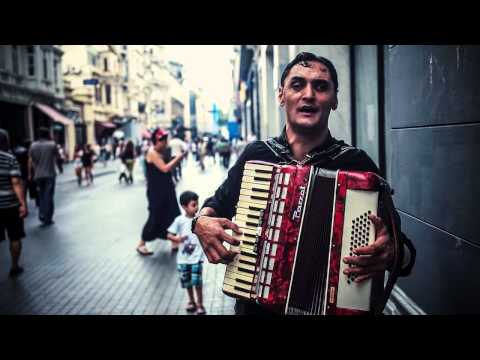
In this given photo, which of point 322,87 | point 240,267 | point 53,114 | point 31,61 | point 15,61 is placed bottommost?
point 240,267

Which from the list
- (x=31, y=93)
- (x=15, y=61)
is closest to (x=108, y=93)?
(x=31, y=93)

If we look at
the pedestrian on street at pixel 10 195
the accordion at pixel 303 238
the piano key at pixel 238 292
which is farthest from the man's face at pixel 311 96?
the pedestrian on street at pixel 10 195

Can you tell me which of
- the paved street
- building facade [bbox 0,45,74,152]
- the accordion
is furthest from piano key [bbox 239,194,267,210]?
building facade [bbox 0,45,74,152]

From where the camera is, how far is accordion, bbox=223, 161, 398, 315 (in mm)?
2232

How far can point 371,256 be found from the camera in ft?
7.23

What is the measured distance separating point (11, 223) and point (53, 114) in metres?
30.8

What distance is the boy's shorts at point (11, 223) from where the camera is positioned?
628 cm

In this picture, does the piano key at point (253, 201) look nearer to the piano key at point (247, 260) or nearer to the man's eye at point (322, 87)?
the piano key at point (247, 260)

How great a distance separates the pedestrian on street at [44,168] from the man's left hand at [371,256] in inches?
369

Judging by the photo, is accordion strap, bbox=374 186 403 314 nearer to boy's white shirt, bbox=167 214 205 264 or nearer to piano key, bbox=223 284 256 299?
piano key, bbox=223 284 256 299

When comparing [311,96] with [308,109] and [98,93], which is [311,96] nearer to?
[308,109]

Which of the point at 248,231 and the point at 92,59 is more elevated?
the point at 92,59
